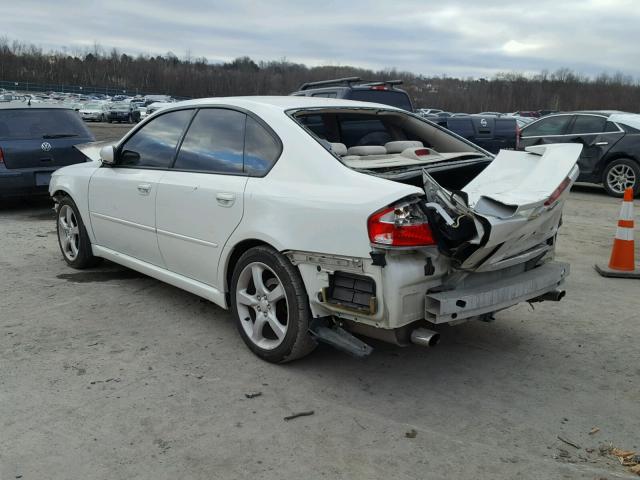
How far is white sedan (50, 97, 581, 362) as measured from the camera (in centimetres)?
317

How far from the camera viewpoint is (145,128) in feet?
16.5

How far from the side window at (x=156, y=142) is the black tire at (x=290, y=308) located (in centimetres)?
133

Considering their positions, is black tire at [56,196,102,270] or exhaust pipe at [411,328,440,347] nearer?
exhaust pipe at [411,328,440,347]

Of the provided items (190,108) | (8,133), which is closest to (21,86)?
(8,133)

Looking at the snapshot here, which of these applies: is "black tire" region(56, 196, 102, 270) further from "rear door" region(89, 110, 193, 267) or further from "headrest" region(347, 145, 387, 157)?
"headrest" region(347, 145, 387, 157)

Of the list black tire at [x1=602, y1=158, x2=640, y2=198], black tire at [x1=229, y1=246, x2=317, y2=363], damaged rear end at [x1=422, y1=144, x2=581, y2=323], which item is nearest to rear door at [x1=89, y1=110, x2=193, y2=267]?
black tire at [x1=229, y1=246, x2=317, y2=363]

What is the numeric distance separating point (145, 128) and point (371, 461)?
11.3 feet

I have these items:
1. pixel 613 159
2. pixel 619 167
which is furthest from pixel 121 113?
pixel 619 167

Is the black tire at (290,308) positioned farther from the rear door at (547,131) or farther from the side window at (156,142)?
the rear door at (547,131)

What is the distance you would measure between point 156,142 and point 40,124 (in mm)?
5004

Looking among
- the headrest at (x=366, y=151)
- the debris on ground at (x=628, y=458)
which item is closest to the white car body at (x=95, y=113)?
the headrest at (x=366, y=151)

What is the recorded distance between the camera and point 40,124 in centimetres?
885

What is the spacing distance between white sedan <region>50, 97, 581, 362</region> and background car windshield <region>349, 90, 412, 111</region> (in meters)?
5.52

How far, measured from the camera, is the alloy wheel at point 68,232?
5914mm
